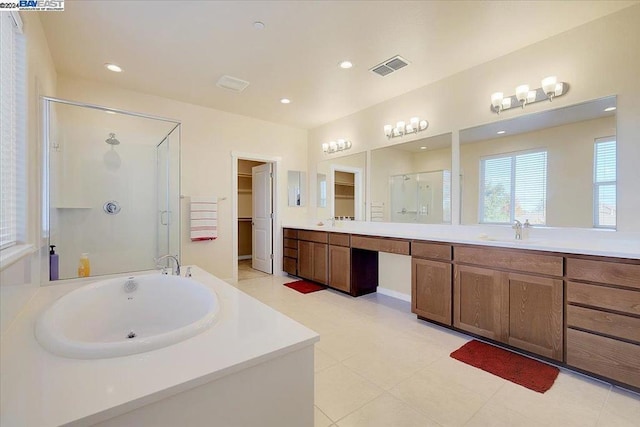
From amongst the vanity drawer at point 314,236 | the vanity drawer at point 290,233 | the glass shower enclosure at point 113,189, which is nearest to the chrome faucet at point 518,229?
the vanity drawer at point 314,236

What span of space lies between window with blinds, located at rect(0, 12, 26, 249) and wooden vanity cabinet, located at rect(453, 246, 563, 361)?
3006 millimetres

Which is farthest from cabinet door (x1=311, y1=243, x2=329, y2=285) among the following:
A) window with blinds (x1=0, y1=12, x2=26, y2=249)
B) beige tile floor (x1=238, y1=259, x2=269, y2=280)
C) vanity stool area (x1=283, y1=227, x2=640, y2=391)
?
window with blinds (x1=0, y1=12, x2=26, y2=249)

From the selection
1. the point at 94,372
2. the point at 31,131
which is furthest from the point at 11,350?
the point at 31,131

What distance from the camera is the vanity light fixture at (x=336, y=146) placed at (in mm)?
4262

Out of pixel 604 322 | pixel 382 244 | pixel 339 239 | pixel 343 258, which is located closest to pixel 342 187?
pixel 339 239

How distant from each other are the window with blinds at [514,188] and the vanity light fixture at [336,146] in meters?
1.95

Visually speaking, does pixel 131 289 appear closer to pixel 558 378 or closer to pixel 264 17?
pixel 264 17

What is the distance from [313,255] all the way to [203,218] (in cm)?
160

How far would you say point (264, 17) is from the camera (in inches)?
83.4

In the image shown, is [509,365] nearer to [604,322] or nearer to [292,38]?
[604,322]

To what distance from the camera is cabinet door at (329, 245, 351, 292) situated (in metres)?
3.54

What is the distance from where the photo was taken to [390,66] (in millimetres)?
2826

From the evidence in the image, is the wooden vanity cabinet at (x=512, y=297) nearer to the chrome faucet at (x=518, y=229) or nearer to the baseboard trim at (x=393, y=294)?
the chrome faucet at (x=518, y=229)

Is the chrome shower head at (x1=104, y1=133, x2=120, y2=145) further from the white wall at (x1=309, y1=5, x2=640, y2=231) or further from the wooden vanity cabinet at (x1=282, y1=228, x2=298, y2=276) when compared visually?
the white wall at (x1=309, y1=5, x2=640, y2=231)
